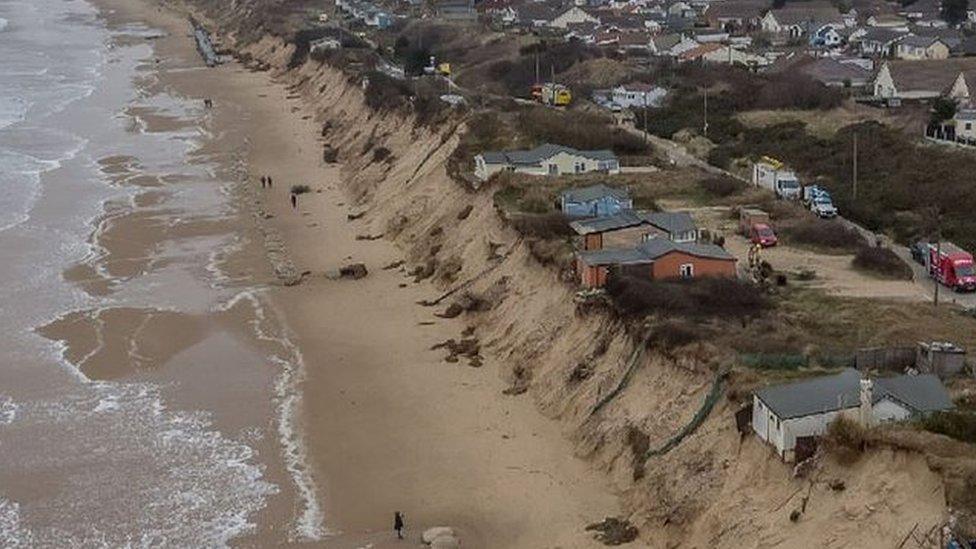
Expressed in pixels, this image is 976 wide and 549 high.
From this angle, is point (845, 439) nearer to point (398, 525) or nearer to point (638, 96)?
point (398, 525)

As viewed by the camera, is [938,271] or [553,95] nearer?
[938,271]

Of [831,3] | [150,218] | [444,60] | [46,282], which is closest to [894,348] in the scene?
[46,282]

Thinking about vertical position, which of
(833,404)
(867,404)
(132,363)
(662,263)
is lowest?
(132,363)

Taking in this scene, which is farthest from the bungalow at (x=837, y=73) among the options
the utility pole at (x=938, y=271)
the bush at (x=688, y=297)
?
the bush at (x=688, y=297)

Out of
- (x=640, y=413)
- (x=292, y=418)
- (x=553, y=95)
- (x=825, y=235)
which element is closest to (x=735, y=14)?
(x=553, y=95)

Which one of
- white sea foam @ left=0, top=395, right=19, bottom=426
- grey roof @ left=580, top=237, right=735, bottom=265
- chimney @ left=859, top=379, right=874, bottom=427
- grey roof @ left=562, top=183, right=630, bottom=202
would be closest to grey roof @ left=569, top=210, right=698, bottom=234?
grey roof @ left=562, top=183, right=630, bottom=202

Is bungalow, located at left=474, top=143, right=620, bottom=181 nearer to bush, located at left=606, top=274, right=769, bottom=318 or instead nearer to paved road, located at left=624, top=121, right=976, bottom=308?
paved road, located at left=624, top=121, right=976, bottom=308
